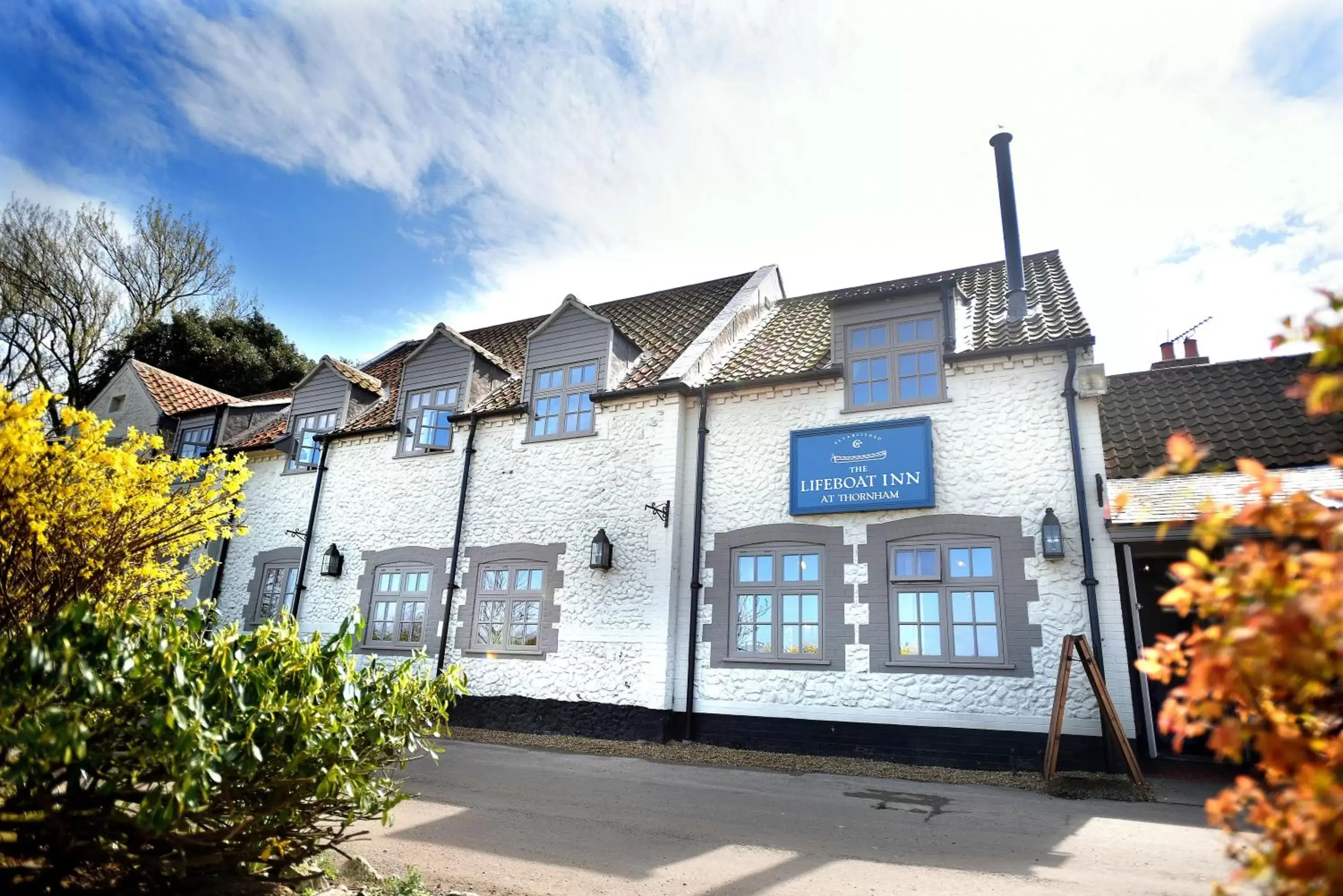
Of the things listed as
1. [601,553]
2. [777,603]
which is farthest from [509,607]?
[777,603]

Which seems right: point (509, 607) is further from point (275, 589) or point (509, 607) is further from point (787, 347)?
point (787, 347)

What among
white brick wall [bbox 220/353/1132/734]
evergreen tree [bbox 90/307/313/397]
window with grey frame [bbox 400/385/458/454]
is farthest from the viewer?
evergreen tree [bbox 90/307/313/397]

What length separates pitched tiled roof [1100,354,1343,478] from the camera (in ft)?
33.3

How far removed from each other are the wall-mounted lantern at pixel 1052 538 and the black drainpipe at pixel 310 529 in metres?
12.5

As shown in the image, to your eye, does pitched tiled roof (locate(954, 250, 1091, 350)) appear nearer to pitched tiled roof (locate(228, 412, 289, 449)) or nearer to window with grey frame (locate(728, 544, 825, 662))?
window with grey frame (locate(728, 544, 825, 662))

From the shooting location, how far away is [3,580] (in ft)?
14.1

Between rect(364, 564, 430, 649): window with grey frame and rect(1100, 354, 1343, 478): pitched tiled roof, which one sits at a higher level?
rect(1100, 354, 1343, 478): pitched tiled roof

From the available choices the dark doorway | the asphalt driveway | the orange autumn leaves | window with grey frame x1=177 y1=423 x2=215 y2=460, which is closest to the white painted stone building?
the dark doorway

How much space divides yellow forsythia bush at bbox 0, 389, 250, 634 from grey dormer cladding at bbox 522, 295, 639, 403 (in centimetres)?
653

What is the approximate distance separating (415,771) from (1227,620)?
27.6 feet

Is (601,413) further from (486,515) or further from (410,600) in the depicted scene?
(410,600)

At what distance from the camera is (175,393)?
64.8 feet

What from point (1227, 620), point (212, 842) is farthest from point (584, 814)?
point (1227, 620)

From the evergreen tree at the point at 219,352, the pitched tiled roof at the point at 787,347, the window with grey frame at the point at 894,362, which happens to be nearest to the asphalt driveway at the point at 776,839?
the window with grey frame at the point at 894,362
